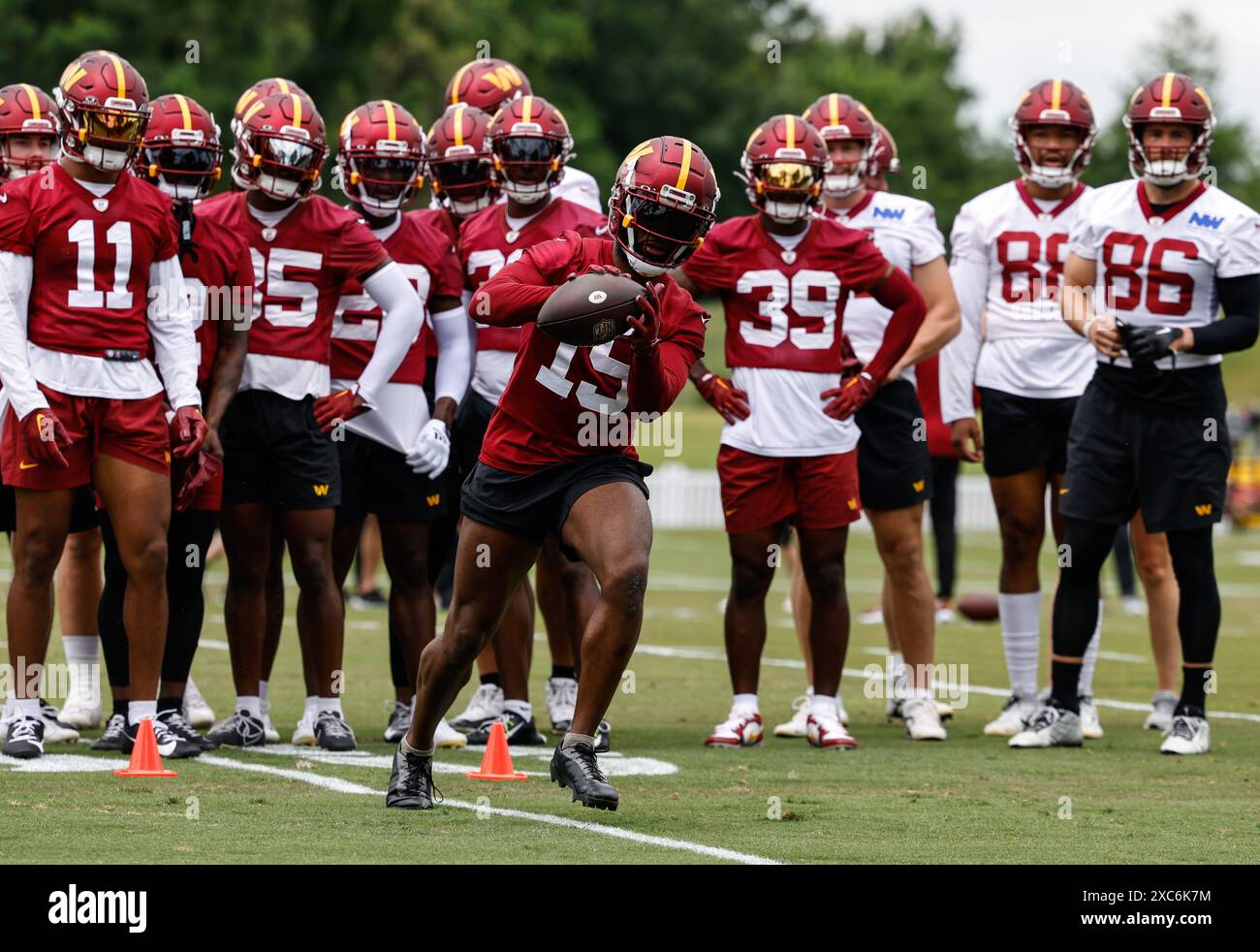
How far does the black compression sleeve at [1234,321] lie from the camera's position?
332 inches

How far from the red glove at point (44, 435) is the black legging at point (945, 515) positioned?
718cm

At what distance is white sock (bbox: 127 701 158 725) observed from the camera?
7.72 m

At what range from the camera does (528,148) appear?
28.6ft

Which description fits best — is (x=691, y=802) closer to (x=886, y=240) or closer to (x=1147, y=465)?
(x=1147, y=465)

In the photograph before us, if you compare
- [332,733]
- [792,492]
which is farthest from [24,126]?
[792,492]

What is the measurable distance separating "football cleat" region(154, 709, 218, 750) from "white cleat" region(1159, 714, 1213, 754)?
3909mm

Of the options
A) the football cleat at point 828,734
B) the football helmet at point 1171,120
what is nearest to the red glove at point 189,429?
the football cleat at point 828,734

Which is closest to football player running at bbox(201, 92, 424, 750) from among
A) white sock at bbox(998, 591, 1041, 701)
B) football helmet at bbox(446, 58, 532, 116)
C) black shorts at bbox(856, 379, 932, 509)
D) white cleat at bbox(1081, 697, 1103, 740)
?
football helmet at bbox(446, 58, 532, 116)

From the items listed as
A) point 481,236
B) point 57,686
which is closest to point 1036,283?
point 481,236

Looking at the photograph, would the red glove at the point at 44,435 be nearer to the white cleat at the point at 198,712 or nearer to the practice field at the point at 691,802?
the practice field at the point at 691,802

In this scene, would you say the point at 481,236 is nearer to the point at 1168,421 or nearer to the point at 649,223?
the point at 649,223

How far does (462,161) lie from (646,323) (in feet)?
10.6

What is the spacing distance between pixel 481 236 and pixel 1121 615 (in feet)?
30.9

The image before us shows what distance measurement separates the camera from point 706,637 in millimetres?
14234
